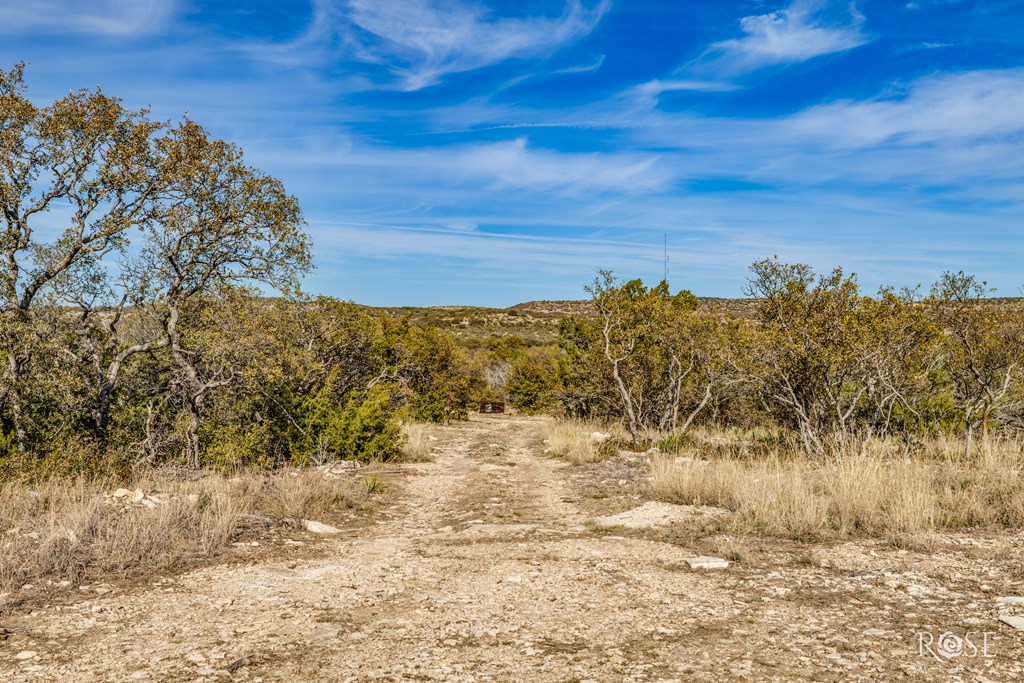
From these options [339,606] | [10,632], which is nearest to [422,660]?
[339,606]

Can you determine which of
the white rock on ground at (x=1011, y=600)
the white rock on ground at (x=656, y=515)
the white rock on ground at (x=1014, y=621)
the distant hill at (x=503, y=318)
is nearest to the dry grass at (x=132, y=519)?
the white rock on ground at (x=656, y=515)

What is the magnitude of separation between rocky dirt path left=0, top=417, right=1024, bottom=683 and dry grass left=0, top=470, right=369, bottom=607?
0.61 meters

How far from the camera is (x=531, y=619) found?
473cm

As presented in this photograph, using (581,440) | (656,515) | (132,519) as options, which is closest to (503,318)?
(581,440)

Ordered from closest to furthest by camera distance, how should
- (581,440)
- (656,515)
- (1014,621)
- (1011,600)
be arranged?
(1014,621) → (1011,600) → (656,515) → (581,440)

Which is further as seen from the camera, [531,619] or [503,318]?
[503,318]

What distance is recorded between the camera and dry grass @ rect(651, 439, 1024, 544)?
705 centimetres

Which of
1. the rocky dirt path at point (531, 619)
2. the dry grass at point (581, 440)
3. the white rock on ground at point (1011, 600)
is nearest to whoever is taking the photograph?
the rocky dirt path at point (531, 619)

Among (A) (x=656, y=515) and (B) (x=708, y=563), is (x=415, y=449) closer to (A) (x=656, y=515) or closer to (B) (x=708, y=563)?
(A) (x=656, y=515)

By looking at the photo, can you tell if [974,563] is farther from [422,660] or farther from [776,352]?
[776,352]

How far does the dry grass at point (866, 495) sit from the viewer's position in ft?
23.1

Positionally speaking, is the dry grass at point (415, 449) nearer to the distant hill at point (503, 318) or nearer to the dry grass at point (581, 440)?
the dry grass at point (581, 440)

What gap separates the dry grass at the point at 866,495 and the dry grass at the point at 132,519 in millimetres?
5207

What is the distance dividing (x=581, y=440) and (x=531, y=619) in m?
10.6
